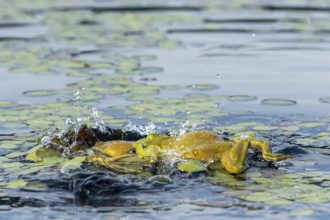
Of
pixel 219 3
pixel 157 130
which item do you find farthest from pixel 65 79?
pixel 219 3

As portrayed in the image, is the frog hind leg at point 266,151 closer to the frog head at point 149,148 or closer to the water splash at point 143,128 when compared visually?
the frog head at point 149,148

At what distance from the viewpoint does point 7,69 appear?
31.6 feet

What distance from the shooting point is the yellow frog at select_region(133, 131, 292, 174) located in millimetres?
5793

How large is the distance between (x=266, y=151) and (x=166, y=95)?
8.14ft

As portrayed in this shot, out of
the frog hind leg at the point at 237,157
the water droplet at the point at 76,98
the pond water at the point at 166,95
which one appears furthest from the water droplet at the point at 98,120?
the frog hind leg at the point at 237,157

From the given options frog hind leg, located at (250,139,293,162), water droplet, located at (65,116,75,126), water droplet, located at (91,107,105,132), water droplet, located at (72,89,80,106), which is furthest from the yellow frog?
water droplet, located at (72,89,80,106)

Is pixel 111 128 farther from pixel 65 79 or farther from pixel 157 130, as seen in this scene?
pixel 65 79

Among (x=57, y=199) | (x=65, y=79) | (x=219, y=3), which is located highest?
(x=219, y=3)

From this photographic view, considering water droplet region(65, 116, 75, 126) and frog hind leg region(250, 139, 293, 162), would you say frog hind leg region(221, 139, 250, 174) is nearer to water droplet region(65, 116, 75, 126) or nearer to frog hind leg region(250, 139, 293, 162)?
frog hind leg region(250, 139, 293, 162)

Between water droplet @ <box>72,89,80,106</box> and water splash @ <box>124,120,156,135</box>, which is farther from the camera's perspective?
water droplet @ <box>72,89,80,106</box>

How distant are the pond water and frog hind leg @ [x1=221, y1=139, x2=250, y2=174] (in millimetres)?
64

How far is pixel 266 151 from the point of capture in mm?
5977

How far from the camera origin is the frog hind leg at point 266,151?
5.94 m

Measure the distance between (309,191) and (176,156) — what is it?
0.94 meters
